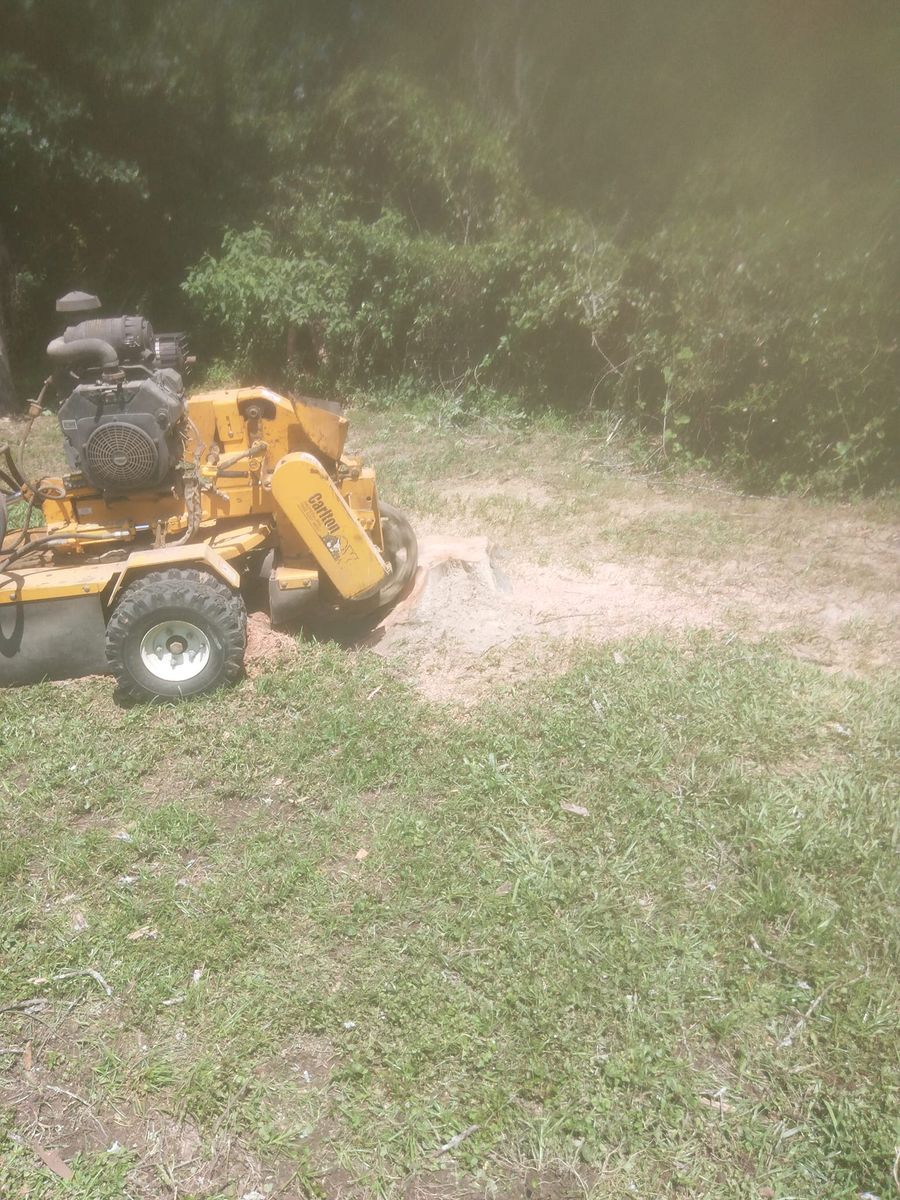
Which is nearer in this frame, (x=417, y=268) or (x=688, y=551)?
(x=688, y=551)

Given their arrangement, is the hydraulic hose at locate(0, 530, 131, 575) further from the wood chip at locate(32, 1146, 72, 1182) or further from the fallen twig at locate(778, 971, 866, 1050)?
the fallen twig at locate(778, 971, 866, 1050)

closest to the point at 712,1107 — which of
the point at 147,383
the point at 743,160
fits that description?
the point at 147,383

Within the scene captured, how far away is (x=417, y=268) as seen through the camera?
1076 cm

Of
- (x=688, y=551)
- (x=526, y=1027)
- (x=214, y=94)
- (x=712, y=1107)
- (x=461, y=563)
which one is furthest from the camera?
(x=214, y=94)

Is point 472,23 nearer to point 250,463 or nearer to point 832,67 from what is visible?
point 832,67

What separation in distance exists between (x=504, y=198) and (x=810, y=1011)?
982 centimetres

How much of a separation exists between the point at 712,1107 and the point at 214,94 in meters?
13.4

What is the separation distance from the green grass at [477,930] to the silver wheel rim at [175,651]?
0.23 m

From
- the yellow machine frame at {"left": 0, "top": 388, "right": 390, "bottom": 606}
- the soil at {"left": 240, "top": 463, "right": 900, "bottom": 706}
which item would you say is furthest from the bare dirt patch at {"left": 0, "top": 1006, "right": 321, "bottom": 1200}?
the yellow machine frame at {"left": 0, "top": 388, "right": 390, "bottom": 606}

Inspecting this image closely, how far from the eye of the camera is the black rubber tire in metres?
4.61

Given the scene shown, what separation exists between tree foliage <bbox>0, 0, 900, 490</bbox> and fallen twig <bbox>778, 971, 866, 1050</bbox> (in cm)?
615

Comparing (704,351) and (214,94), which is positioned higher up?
(214,94)

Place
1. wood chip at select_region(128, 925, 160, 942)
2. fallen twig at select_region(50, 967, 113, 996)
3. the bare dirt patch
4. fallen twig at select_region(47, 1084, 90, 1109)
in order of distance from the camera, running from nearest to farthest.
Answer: the bare dirt patch → fallen twig at select_region(47, 1084, 90, 1109) → fallen twig at select_region(50, 967, 113, 996) → wood chip at select_region(128, 925, 160, 942)

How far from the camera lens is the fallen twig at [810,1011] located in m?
2.95
